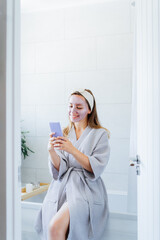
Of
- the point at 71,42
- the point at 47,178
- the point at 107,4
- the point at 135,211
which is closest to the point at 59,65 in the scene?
the point at 71,42

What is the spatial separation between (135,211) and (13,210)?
1288mm

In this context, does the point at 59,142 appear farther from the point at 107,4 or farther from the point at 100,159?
the point at 107,4

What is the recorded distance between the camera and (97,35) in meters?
2.75

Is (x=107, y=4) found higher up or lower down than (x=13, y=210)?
higher up

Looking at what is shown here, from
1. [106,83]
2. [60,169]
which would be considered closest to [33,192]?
[60,169]

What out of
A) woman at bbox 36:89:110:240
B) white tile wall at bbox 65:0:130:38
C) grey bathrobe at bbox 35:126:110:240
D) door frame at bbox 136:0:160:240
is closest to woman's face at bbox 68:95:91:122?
woman at bbox 36:89:110:240

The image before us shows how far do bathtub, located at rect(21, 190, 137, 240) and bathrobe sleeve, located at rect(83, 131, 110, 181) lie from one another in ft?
0.99

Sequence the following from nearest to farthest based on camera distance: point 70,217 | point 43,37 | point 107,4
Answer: point 70,217 → point 107,4 → point 43,37

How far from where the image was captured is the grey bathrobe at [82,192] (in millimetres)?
1663

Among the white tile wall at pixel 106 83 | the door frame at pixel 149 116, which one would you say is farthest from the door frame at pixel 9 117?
the white tile wall at pixel 106 83

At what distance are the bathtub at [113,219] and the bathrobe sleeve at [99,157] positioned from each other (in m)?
0.30

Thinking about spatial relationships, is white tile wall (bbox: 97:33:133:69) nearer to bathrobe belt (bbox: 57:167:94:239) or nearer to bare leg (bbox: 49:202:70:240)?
bathrobe belt (bbox: 57:167:94:239)

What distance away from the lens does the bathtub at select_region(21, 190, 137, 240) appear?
5.98ft

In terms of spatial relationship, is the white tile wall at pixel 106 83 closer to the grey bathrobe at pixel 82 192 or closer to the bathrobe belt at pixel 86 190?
the grey bathrobe at pixel 82 192
